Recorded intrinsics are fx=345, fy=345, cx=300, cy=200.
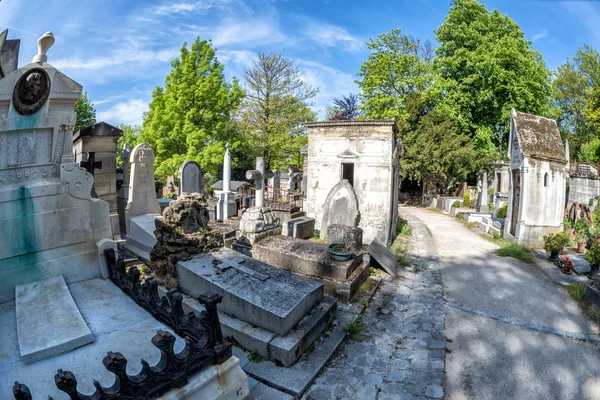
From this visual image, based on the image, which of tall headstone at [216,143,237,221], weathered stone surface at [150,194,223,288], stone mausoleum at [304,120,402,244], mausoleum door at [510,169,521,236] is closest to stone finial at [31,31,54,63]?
weathered stone surface at [150,194,223,288]

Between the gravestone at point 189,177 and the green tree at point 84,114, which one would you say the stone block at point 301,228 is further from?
the green tree at point 84,114

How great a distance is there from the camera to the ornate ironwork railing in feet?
7.87

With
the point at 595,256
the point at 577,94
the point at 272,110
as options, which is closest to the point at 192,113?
the point at 272,110

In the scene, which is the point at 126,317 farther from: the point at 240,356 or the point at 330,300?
the point at 330,300

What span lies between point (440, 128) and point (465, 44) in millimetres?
6028

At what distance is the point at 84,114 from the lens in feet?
96.0

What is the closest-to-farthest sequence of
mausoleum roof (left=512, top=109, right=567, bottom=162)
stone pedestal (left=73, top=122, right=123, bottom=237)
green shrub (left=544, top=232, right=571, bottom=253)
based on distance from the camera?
1. stone pedestal (left=73, top=122, right=123, bottom=237)
2. green shrub (left=544, top=232, right=571, bottom=253)
3. mausoleum roof (left=512, top=109, right=567, bottom=162)

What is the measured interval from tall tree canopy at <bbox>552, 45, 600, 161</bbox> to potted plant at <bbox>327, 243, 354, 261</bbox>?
29.4 metres

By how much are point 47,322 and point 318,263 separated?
4.43 metres

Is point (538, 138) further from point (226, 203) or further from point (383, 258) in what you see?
point (226, 203)

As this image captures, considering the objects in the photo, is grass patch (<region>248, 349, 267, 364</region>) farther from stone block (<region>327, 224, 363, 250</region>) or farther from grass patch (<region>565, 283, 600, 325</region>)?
grass patch (<region>565, 283, 600, 325</region>)

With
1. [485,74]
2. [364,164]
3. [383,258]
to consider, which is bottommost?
[383,258]

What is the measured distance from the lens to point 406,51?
27125 millimetres

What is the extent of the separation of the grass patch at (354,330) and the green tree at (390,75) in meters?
21.6
